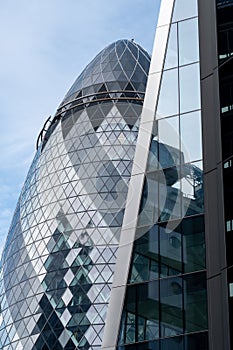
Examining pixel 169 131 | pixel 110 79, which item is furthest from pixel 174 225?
pixel 110 79

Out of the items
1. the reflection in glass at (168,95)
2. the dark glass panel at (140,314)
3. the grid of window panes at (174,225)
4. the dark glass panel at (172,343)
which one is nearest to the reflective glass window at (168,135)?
the grid of window panes at (174,225)

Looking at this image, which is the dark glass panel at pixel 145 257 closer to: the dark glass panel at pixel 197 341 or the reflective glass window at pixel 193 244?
the reflective glass window at pixel 193 244

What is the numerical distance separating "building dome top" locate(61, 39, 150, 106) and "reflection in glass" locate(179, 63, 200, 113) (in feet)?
147

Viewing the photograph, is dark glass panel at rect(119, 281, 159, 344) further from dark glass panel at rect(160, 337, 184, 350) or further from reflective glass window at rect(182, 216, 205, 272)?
reflective glass window at rect(182, 216, 205, 272)

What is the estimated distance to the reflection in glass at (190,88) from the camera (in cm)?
1692

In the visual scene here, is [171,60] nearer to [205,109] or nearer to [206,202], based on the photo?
[205,109]

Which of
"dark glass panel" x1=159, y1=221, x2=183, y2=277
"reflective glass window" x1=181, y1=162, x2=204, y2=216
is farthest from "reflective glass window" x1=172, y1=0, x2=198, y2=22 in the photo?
"dark glass panel" x1=159, y1=221, x2=183, y2=277

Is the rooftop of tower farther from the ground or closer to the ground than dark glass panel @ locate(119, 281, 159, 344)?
farther from the ground

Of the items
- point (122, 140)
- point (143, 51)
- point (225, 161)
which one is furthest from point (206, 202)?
point (143, 51)

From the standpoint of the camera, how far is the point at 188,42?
1778 centimetres

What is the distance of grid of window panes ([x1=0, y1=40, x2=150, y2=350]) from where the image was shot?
169ft

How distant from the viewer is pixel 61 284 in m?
53.0

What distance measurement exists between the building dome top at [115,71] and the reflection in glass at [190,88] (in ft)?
147

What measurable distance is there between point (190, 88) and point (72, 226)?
1531 inches
